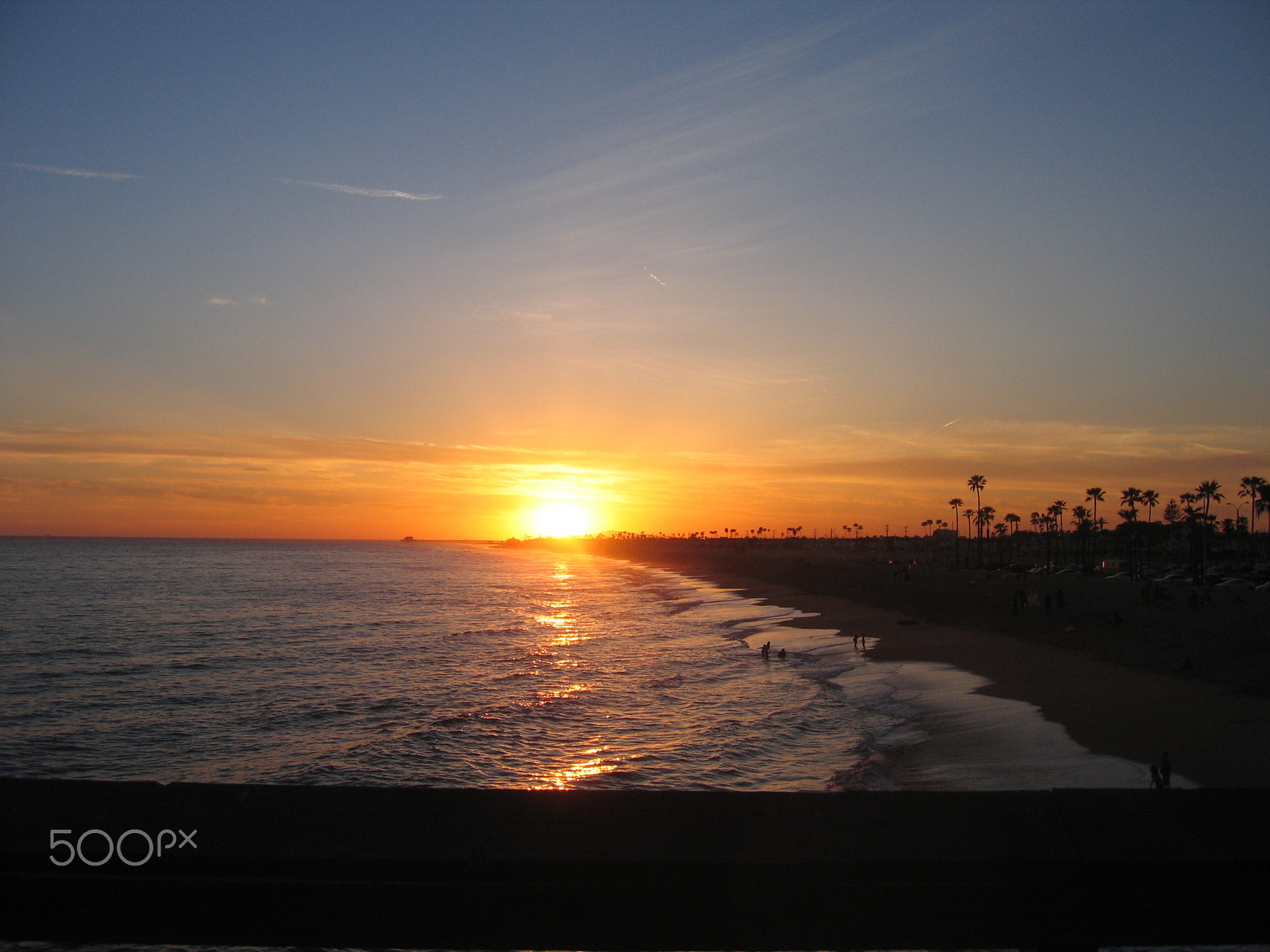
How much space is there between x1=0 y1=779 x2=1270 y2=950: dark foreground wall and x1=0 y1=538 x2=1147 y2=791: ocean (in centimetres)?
1300

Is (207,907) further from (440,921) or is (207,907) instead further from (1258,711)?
(1258,711)

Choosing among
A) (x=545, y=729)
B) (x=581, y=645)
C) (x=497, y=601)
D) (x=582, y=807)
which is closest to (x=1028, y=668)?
(x=545, y=729)

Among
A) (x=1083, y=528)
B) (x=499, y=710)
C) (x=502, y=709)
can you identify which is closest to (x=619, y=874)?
(x=499, y=710)

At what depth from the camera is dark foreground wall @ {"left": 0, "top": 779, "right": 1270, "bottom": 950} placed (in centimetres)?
199

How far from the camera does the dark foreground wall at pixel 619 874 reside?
1.99 m

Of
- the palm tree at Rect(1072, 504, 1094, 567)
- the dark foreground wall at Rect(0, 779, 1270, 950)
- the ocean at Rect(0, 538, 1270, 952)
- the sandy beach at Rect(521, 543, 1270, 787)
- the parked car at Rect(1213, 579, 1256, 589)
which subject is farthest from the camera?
the palm tree at Rect(1072, 504, 1094, 567)

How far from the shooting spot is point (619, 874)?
2096 mm

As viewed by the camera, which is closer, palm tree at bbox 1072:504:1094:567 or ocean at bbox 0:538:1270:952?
ocean at bbox 0:538:1270:952

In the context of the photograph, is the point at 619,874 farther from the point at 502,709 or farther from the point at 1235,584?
the point at 1235,584

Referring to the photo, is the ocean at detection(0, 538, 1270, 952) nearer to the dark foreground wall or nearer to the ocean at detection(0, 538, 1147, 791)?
the ocean at detection(0, 538, 1147, 791)

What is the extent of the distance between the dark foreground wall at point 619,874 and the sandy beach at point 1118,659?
16254 mm

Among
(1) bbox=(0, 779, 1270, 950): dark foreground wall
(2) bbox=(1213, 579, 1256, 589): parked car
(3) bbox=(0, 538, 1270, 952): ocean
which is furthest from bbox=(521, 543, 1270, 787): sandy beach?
(1) bbox=(0, 779, 1270, 950): dark foreground wall

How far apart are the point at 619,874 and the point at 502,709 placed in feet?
77.6

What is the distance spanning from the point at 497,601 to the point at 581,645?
3283 cm
